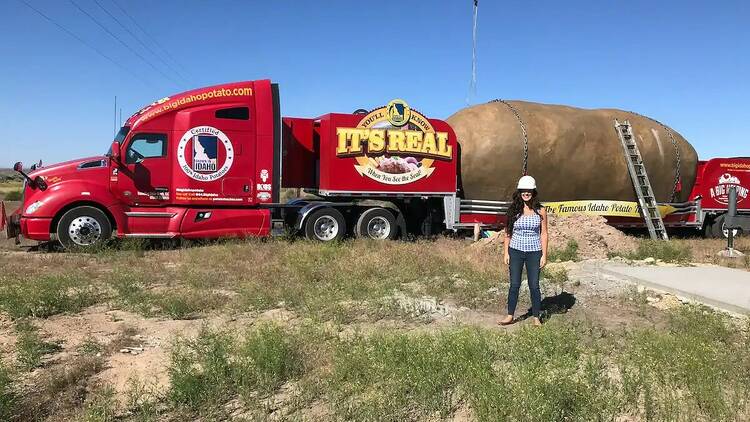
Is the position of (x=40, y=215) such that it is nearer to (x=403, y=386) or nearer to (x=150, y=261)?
(x=150, y=261)

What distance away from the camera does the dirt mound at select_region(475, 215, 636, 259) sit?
11.7 m

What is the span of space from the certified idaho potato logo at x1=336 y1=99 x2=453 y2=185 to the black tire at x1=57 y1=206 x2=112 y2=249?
18.0 feet

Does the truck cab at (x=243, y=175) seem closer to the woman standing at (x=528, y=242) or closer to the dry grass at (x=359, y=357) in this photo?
the dry grass at (x=359, y=357)

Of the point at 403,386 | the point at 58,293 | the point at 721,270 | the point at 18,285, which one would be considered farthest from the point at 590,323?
the point at 18,285

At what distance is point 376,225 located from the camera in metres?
13.8

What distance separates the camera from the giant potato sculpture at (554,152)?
45.6 ft

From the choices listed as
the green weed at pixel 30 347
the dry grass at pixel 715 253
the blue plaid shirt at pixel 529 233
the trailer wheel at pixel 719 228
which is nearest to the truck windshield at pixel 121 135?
the green weed at pixel 30 347

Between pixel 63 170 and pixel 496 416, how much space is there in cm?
1124

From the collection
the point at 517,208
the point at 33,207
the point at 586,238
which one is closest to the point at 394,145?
the point at 586,238

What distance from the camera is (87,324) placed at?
20.1ft

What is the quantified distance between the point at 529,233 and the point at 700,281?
4.14m

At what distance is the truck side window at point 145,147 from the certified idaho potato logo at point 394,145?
13.2 feet

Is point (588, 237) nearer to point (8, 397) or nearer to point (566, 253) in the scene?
point (566, 253)

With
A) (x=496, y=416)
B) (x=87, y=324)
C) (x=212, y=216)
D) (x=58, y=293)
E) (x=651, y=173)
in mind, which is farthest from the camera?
(x=651, y=173)
